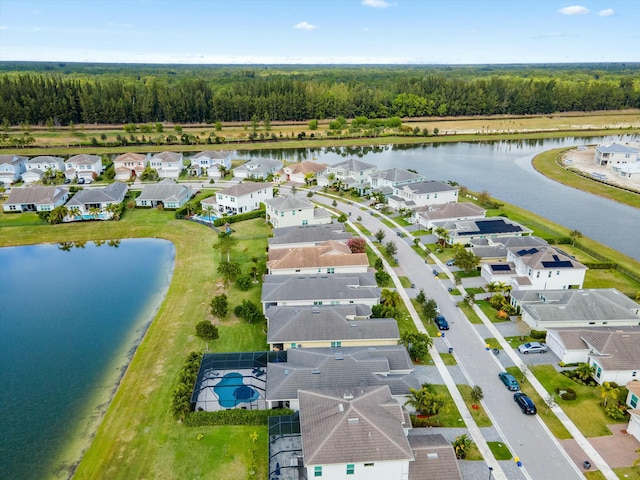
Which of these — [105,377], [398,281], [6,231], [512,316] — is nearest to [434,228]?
[398,281]

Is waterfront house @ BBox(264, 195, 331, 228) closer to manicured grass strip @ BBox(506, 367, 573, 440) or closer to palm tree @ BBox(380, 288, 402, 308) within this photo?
palm tree @ BBox(380, 288, 402, 308)

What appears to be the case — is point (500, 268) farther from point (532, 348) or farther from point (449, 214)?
point (449, 214)

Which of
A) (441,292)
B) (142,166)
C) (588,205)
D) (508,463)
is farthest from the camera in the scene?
(142,166)

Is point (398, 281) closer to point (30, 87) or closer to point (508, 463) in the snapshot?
point (508, 463)

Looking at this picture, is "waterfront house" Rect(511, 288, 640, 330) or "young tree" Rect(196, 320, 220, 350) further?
"waterfront house" Rect(511, 288, 640, 330)

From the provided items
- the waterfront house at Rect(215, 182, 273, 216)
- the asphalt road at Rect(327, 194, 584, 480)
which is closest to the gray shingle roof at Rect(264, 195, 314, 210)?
the waterfront house at Rect(215, 182, 273, 216)

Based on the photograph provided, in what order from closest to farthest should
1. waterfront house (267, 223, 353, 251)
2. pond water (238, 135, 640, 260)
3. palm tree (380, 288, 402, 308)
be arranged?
1. palm tree (380, 288, 402, 308)
2. waterfront house (267, 223, 353, 251)
3. pond water (238, 135, 640, 260)

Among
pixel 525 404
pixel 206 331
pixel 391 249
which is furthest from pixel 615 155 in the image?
pixel 206 331
